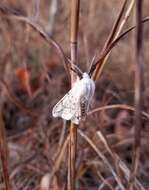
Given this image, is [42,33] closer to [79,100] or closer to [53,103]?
[79,100]

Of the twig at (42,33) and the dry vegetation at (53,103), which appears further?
the dry vegetation at (53,103)

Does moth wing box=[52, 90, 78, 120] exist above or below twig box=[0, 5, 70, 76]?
below

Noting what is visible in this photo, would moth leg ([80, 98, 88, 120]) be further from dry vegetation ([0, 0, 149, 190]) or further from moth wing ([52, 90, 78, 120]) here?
dry vegetation ([0, 0, 149, 190])

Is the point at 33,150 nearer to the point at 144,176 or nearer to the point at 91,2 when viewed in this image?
the point at 144,176

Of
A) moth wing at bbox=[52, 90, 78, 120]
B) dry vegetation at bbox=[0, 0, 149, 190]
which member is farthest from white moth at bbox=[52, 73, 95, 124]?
dry vegetation at bbox=[0, 0, 149, 190]

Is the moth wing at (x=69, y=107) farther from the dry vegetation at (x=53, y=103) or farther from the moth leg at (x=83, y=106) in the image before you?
the dry vegetation at (x=53, y=103)

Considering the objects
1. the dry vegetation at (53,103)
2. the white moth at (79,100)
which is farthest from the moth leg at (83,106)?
the dry vegetation at (53,103)

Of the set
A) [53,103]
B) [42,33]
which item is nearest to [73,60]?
[42,33]
